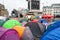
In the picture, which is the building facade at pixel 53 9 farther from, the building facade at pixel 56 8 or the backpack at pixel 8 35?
the backpack at pixel 8 35

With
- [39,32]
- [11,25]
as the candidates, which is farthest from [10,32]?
[39,32]

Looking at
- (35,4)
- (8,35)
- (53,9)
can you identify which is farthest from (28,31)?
(35,4)

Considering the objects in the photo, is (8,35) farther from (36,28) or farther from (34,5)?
(34,5)

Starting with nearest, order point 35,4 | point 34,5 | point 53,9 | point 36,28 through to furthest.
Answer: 1. point 36,28
2. point 53,9
3. point 35,4
4. point 34,5

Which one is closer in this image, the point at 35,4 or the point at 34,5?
the point at 35,4

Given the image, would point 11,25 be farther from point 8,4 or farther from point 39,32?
point 8,4

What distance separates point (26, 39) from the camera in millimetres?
4586

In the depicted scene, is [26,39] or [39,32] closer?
[26,39]

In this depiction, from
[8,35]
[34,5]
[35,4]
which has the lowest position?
[34,5]

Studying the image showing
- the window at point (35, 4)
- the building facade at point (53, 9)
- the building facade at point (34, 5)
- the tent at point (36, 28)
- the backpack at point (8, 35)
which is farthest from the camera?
the window at point (35, 4)

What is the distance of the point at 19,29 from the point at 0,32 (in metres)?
0.84

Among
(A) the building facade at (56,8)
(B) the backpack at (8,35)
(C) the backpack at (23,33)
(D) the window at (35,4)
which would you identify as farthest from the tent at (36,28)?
(D) the window at (35,4)

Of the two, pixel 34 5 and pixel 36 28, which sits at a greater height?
pixel 36 28

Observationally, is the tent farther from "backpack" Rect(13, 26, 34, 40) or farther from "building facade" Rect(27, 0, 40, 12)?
"building facade" Rect(27, 0, 40, 12)
